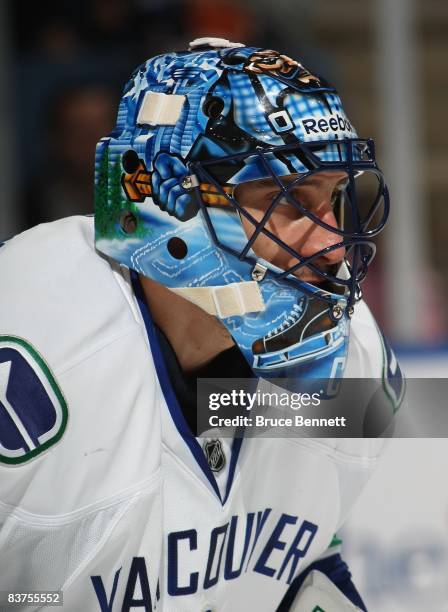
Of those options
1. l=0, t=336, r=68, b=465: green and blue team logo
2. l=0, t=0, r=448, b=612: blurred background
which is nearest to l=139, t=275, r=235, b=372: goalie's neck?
l=0, t=336, r=68, b=465: green and blue team logo

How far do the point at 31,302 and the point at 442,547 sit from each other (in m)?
1.43

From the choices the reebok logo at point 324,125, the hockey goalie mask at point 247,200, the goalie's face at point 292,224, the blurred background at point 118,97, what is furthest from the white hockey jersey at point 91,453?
the blurred background at point 118,97

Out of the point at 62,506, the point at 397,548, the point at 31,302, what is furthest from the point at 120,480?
the point at 397,548

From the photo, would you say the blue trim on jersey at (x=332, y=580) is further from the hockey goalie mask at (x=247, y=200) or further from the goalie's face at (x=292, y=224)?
the goalie's face at (x=292, y=224)

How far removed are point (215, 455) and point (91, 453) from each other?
1.01ft

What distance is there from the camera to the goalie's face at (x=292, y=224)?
1.69m

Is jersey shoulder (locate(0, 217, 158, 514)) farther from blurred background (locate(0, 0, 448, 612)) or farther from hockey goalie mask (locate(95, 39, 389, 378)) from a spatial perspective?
blurred background (locate(0, 0, 448, 612))

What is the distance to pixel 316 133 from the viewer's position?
165cm

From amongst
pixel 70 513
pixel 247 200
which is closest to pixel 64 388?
pixel 70 513

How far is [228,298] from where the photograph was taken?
5.49 ft

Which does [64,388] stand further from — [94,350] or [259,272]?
[259,272]

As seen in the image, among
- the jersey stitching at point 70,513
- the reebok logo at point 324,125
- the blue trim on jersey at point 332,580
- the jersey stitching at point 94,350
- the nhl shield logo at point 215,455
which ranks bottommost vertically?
the blue trim on jersey at point 332,580

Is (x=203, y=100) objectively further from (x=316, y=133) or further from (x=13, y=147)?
(x=13, y=147)

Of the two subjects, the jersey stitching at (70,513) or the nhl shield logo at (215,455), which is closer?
the jersey stitching at (70,513)
